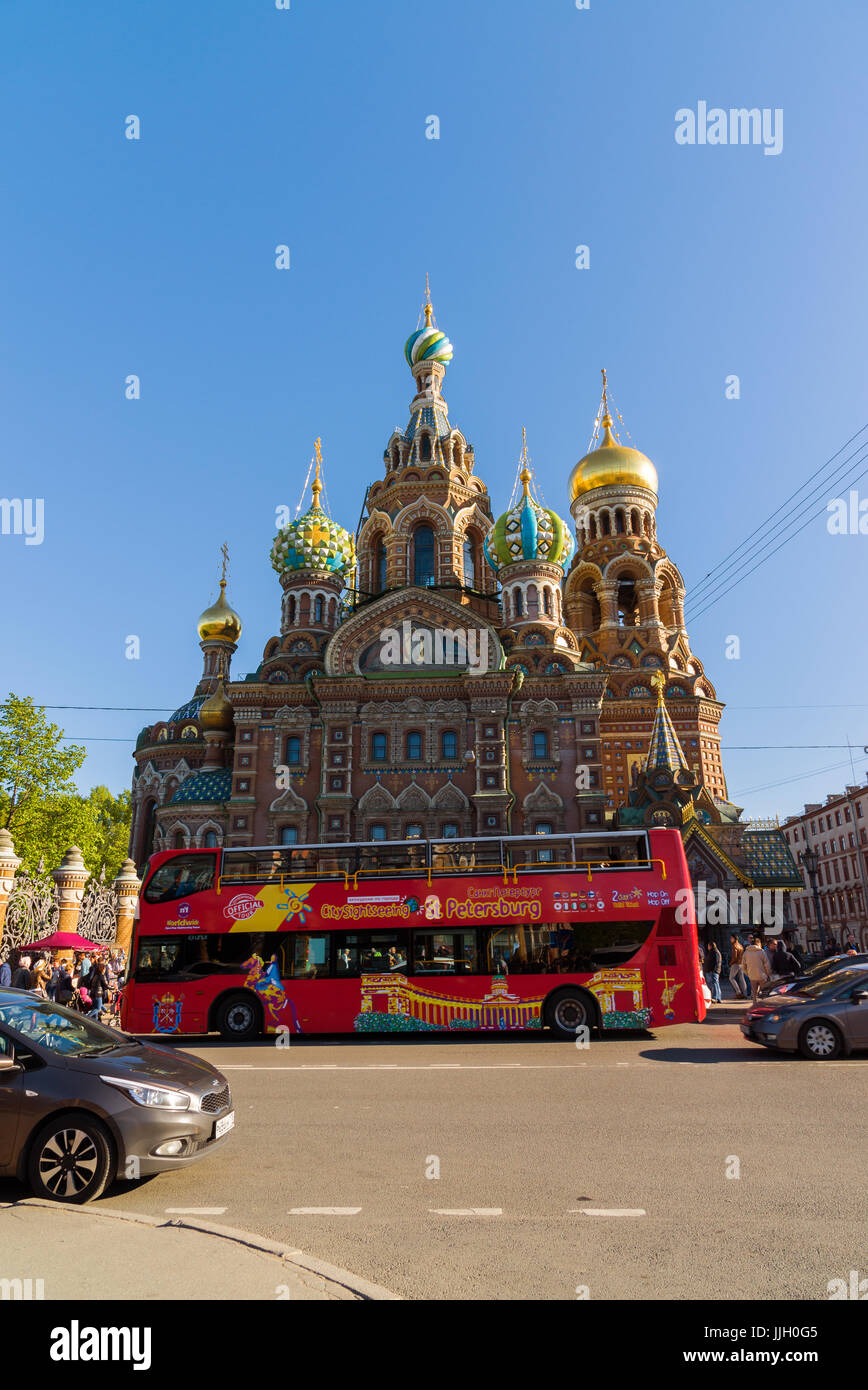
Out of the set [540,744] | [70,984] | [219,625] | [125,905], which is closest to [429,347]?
[219,625]

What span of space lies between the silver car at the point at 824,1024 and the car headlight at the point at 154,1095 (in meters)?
9.51

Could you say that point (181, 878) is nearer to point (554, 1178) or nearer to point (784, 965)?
point (554, 1178)

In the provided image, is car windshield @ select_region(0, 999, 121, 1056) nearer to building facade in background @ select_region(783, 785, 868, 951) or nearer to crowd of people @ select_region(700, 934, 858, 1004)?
crowd of people @ select_region(700, 934, 858, 1004)

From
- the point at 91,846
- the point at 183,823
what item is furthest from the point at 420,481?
the point at 91,846

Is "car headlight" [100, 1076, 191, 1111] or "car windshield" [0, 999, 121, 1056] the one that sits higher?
Result: "car windshield" [0, 999, 121, 1056]

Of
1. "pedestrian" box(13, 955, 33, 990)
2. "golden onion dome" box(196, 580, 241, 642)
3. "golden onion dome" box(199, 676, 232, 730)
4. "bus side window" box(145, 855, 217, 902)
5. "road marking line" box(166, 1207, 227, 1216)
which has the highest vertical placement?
"golden onion dome" box(196, 580, 241, 642)

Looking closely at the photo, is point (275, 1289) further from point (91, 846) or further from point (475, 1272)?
point (91, 846)

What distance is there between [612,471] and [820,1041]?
144 feet

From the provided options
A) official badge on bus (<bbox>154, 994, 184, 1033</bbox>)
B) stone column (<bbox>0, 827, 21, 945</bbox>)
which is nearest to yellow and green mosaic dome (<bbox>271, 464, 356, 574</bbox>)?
stone column (<bbox>0, 827, 21, 945</bbox>)

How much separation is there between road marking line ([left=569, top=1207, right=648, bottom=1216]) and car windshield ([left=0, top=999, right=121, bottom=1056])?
410cm

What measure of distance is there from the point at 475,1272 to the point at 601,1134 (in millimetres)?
3838

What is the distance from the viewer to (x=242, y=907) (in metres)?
17.1

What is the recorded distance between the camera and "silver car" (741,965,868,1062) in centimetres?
1273

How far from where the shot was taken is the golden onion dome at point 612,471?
2046 inches
